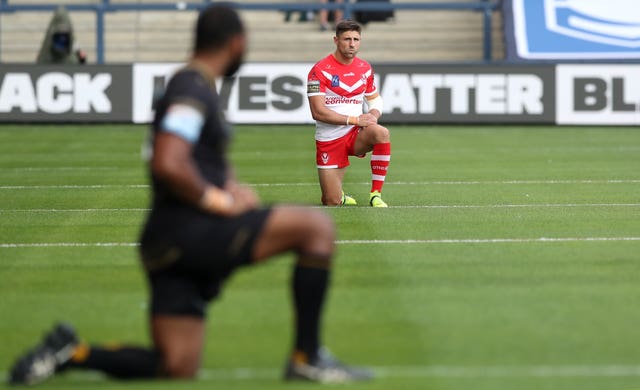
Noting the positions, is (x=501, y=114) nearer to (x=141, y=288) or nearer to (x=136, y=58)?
(x=136, y=58)

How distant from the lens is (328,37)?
102 ft

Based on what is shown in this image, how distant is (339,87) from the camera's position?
567 inches

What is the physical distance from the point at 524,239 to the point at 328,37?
790 inches

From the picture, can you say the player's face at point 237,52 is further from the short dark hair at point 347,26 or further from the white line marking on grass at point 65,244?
the short dark hair at point 347,26

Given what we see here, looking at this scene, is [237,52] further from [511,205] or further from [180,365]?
[511,205]

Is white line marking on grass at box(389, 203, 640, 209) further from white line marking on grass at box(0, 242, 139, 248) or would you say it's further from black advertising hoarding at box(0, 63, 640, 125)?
black advertising hoarding at box(0, 63, 640, 125)

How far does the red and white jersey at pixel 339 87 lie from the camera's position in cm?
1437

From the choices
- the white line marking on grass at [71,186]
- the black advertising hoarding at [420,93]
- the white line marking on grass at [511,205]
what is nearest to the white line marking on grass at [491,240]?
the white line marking on grass at [511,205]

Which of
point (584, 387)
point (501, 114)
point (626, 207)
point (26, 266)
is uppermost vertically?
point (584, 387)

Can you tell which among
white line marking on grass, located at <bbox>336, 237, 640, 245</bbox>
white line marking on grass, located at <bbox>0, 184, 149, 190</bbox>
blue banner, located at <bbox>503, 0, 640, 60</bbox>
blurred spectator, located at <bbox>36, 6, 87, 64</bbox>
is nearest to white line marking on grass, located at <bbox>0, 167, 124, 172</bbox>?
white line marking on grass, located at <bbox>0, 184, 149, 190</bbox>

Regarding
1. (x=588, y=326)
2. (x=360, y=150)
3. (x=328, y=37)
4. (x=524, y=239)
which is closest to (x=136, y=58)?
(x=328, y=37)

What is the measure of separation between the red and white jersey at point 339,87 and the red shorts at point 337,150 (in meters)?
0.05

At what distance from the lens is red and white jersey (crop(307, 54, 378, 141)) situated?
47.1 feet

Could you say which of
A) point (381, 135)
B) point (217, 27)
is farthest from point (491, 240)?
point (217, 27)
